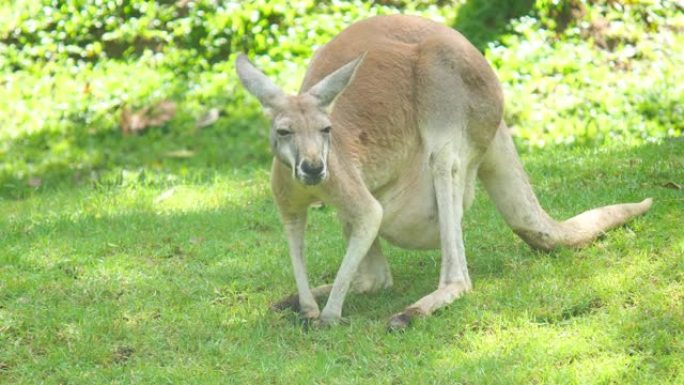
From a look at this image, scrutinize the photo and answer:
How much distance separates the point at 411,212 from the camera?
238 inches

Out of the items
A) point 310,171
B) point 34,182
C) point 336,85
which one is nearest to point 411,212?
point 336,85

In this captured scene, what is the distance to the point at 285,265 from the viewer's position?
6.72 meters

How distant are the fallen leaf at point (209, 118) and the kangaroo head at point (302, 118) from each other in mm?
4587

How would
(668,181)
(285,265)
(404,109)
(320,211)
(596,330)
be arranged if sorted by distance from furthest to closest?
(320,211), (668,181), (285,265), (404,109), (596,330)

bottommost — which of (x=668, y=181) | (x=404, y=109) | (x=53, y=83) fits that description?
(x=53, y=83)

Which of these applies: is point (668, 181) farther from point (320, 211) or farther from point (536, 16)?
point (536, 16)

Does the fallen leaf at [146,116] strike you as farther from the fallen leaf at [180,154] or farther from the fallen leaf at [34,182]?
the fallen leaf at [34,182]

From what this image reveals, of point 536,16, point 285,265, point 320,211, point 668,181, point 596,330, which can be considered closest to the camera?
point 596,330

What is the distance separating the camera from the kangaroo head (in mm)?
5141

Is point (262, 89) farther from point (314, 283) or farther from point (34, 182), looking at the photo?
point (34, 182)

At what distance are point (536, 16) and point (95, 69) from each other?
412 cm

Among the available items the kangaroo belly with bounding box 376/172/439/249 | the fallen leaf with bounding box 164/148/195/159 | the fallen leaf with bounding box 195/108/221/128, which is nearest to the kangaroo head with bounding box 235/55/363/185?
the kangaroo belly with bounding box 376/172/439/249

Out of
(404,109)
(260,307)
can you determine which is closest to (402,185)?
(404,109)

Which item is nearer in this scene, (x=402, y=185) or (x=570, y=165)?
(x=402, y=185)
